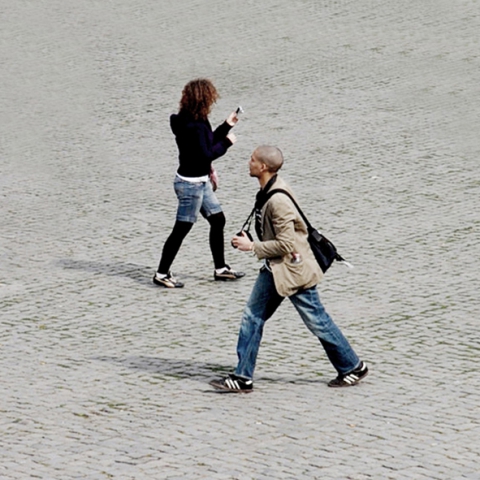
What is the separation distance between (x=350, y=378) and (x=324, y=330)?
1.39ft

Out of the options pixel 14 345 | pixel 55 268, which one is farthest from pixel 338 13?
pixel 14 345

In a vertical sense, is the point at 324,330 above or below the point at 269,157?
below

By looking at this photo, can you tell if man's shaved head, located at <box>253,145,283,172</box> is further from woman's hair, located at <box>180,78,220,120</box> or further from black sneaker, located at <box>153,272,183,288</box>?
black sneaker, located at <box>153,272,183,288</box>

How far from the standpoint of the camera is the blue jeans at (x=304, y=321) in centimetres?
970

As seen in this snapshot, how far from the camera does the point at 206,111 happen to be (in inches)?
488

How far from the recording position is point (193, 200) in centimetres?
1270

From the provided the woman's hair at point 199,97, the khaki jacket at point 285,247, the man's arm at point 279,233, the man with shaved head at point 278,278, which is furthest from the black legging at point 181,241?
the man's arm at point 279,233

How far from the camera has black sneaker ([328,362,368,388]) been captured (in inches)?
385

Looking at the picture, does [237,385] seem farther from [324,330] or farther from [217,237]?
[217,237]

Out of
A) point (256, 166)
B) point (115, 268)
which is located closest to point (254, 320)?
point (256, 166)

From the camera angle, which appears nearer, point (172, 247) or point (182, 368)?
point (182, 368)

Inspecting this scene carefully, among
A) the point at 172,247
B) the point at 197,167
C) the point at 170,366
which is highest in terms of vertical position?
the point at 197,167

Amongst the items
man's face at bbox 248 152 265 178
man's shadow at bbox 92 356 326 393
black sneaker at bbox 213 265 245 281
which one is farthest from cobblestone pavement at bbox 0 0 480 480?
man's face at bbox 248 152 265 178

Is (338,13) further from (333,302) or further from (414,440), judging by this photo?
(414,440)
